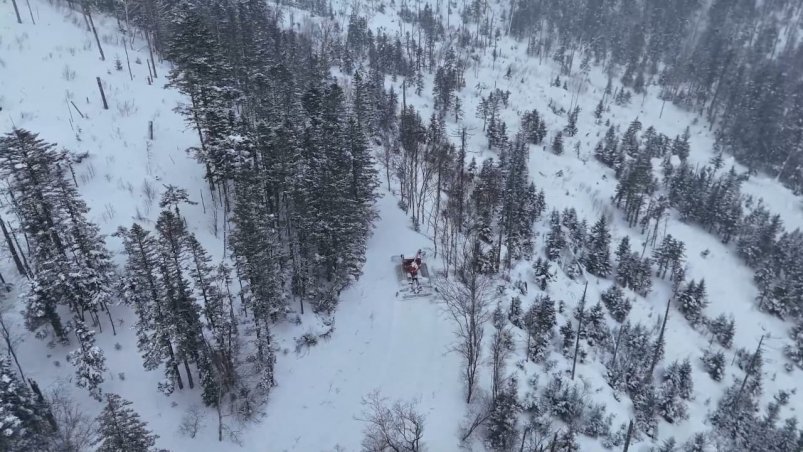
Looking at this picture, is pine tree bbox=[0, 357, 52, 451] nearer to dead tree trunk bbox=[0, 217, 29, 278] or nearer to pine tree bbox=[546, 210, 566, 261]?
dead tree trunk bbox=[0, 217, 29, 278]

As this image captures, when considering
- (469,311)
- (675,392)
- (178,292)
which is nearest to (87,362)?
(178,292)

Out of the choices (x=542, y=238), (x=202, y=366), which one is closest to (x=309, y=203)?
(x=202, y=366)

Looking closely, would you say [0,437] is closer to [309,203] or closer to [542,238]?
[309,203]

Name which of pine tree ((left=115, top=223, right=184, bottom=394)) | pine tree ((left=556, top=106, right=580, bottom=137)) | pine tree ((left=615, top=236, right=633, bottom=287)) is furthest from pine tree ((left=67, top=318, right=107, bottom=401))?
pine tree ((left=556, top=106, right=580, bottom=137))

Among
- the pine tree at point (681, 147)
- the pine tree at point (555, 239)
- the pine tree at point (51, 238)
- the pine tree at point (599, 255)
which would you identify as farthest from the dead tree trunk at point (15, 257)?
the pine tree at point (681, 147)

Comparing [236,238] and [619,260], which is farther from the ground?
[236,238]

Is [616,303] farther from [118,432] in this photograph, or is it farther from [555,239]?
[118,432]
